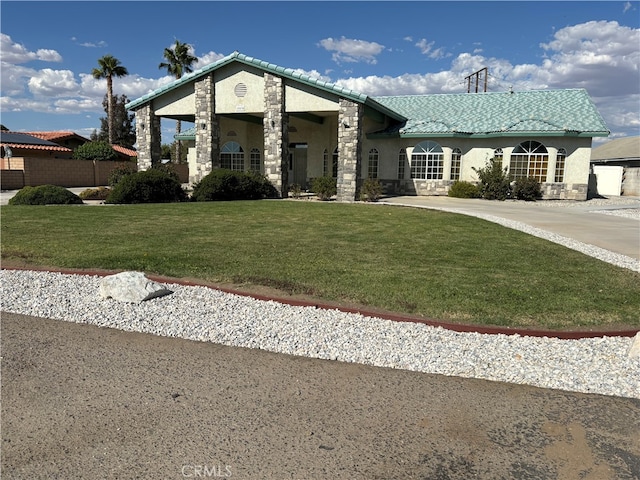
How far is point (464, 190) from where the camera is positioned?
81.4 feet

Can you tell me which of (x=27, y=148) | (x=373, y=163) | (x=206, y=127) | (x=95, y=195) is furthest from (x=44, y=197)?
(x=27, y=148)

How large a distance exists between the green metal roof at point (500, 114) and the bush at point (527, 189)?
2.33 meters

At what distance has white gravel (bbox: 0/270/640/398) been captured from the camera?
14.6ft

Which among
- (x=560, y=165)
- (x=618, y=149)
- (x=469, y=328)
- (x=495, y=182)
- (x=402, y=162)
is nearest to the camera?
(x=469, y=328)

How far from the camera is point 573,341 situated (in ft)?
17.0

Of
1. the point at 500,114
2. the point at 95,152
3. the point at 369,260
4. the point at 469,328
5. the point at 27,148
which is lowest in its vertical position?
the point at 469,328

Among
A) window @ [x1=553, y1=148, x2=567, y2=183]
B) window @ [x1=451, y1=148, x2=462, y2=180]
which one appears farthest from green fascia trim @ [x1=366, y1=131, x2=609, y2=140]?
window @ [x1=553, y1=148, x2=567, y2=183]

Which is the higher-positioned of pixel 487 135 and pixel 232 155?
pixel 487 135

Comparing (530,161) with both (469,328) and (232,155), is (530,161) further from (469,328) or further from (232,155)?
(469,328)

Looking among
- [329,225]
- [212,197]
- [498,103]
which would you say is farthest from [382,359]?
[498,103]

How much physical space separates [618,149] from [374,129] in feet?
106

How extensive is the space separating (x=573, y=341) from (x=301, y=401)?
317 centimetres

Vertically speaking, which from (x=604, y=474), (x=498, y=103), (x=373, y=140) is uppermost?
(x=498, y=103)

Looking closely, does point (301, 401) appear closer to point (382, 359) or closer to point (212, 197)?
point (382, 359)
